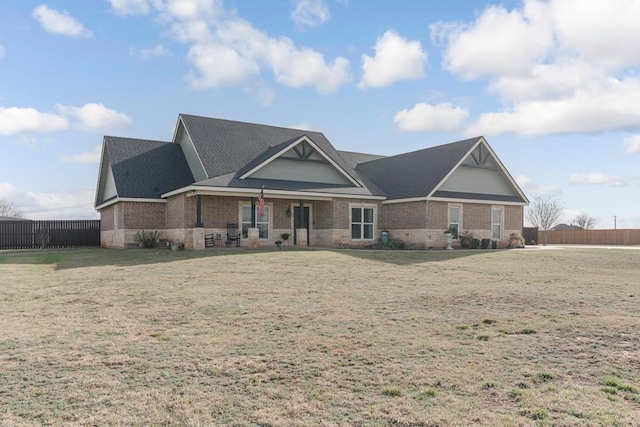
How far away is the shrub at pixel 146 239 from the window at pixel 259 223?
4.62 m

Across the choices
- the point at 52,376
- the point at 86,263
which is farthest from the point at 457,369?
the point at 86,263

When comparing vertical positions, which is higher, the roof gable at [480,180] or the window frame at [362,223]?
the roof gable at [480,180]

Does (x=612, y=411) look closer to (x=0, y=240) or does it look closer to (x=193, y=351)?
(x=193, y=351)

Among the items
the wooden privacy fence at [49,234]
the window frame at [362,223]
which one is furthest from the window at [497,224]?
the wooden privacy fence at [49,234]

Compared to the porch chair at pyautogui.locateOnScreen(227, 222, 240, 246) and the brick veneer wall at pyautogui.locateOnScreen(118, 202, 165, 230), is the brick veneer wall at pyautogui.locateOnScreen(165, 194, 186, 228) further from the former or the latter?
the porch chair at pyautogui.locateOnScreen(227, 222, 240, 246)

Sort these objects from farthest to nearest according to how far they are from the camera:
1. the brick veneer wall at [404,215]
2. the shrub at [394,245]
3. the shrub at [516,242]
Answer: the shrub at [516,242] → the brick veneer wall at [404,215] → the shrub at [394,245]

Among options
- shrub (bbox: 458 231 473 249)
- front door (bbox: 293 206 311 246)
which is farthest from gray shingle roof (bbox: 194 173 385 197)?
shrub (bbox: 458 231 473 249)

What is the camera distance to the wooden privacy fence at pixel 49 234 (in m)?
29.5

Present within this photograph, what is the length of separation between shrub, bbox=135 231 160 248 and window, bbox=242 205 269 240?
15.2ft

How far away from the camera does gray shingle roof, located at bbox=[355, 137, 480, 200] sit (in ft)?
Answer: 86.2

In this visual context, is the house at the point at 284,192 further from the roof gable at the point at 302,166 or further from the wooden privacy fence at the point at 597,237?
the wooden privacy fence at the point at 597,237

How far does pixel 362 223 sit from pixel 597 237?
2631 centimetres

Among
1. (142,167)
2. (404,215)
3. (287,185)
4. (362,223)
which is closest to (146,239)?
(142,167)

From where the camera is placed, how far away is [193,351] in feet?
20.4
